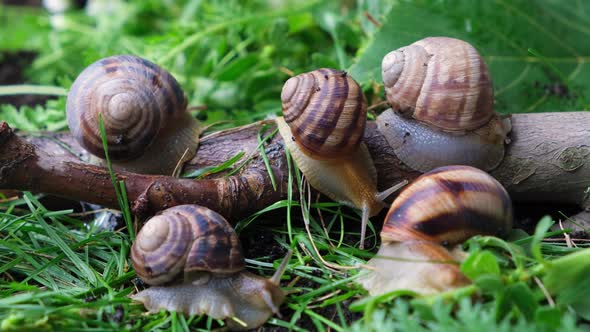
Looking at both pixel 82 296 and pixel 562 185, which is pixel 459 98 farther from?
pixel 82 296

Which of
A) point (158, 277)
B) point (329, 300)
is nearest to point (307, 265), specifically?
point (329, 300)

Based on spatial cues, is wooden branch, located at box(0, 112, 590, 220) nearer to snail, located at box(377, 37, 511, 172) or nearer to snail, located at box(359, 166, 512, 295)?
snail, located at box(377, 37, 511, 172)

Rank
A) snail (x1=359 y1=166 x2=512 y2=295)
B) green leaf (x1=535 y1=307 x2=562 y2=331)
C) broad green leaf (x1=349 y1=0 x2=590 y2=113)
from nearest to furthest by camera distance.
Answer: green leaf (x1=535 y1=307 x2=562 y2=331) → snail (x1=359 y1=166 x2=512 y2=295) → broad green leaf (x1=349 y1=0 x2=590 y2=113)

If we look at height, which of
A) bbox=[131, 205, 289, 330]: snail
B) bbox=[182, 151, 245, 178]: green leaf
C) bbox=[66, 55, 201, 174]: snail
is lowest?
bbox=[131, 205, 289, 330]: snail

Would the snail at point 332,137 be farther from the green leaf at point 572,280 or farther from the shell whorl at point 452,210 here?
the green leaf at point 572,280

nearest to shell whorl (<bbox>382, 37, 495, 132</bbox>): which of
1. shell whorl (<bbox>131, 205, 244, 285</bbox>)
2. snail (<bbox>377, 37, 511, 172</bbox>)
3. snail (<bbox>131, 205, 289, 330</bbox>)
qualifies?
snail (<bbox>377, 37, 511, 172</bbox>)

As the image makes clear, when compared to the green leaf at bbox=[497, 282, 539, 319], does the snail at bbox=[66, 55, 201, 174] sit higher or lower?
higher

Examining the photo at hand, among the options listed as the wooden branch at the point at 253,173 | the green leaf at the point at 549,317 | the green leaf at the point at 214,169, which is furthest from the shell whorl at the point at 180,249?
the green leaf at the point at 549,317

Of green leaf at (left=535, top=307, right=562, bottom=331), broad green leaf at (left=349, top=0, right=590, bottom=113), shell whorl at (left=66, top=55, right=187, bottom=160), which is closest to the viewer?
green leaf at (left=535, top=307, right=562, bottom=331)

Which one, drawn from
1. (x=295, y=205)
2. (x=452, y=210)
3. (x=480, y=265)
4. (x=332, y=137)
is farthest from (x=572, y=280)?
(x=295, y=205)
